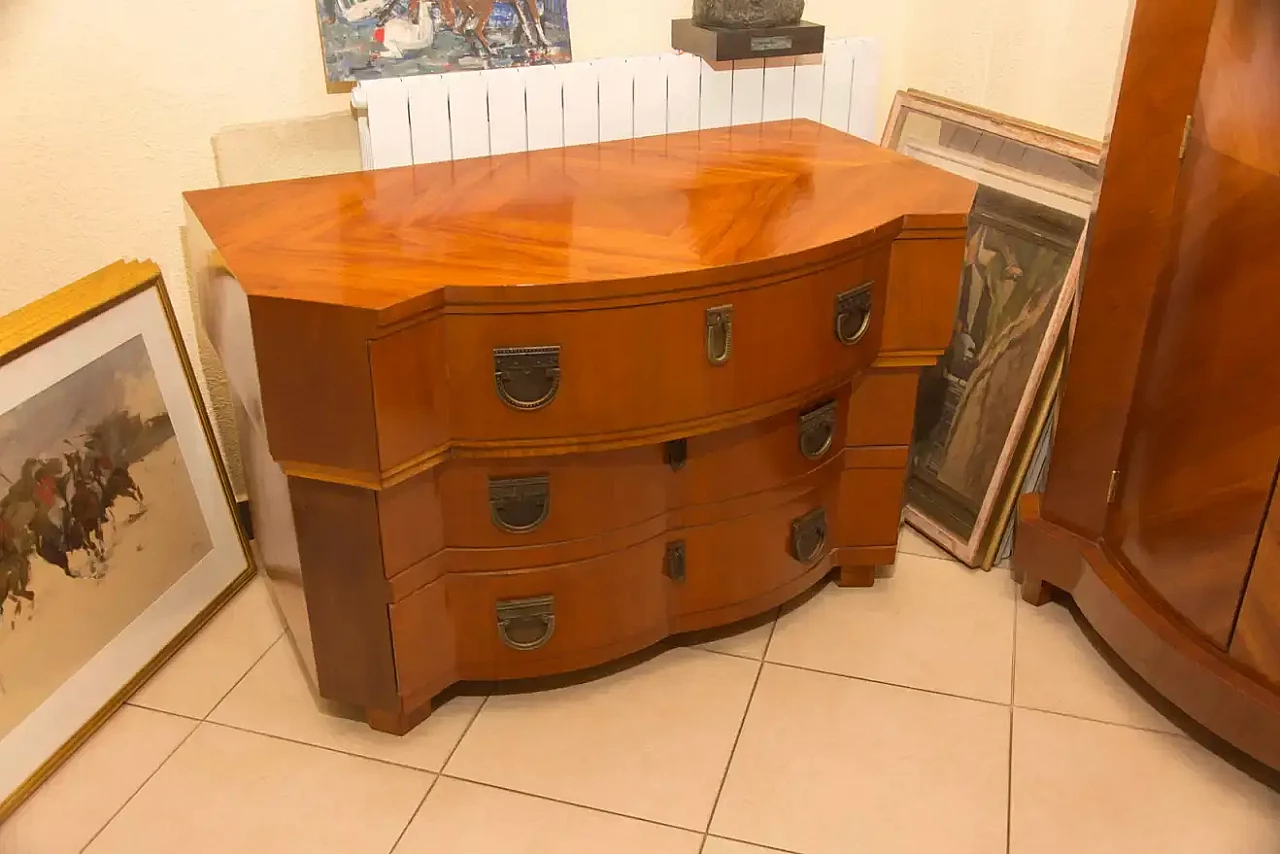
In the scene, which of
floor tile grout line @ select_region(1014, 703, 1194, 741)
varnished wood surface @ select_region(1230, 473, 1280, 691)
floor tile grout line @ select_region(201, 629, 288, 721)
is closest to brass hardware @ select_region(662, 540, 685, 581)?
floor tile grout line @ select_region(1014, 703, 1194, 741)

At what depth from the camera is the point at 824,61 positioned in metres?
1.99

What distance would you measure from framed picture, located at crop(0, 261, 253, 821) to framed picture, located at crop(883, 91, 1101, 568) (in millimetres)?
1247

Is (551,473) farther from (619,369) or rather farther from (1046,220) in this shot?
(1046,220)

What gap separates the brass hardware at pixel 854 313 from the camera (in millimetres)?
1498

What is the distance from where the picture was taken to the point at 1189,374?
4.79 ft

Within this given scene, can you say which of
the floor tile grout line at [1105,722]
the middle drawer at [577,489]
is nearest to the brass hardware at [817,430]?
the middle drawer at [577,489]

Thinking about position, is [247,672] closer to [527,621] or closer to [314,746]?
[314,746]

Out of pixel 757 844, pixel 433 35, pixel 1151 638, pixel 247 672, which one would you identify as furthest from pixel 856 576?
pixel 433 35

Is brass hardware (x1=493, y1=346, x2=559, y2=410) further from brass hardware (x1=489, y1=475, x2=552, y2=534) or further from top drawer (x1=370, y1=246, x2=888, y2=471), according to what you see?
brass hardware (x1=489, y1=475, x2=552, y2=534)

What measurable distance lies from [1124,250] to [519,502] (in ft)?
2.93

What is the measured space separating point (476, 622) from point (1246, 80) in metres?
1.18

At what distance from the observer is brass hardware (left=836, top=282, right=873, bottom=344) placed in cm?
150

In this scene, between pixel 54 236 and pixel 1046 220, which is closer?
pixel 54 236

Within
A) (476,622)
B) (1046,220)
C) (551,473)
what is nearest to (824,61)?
(1046,220)
